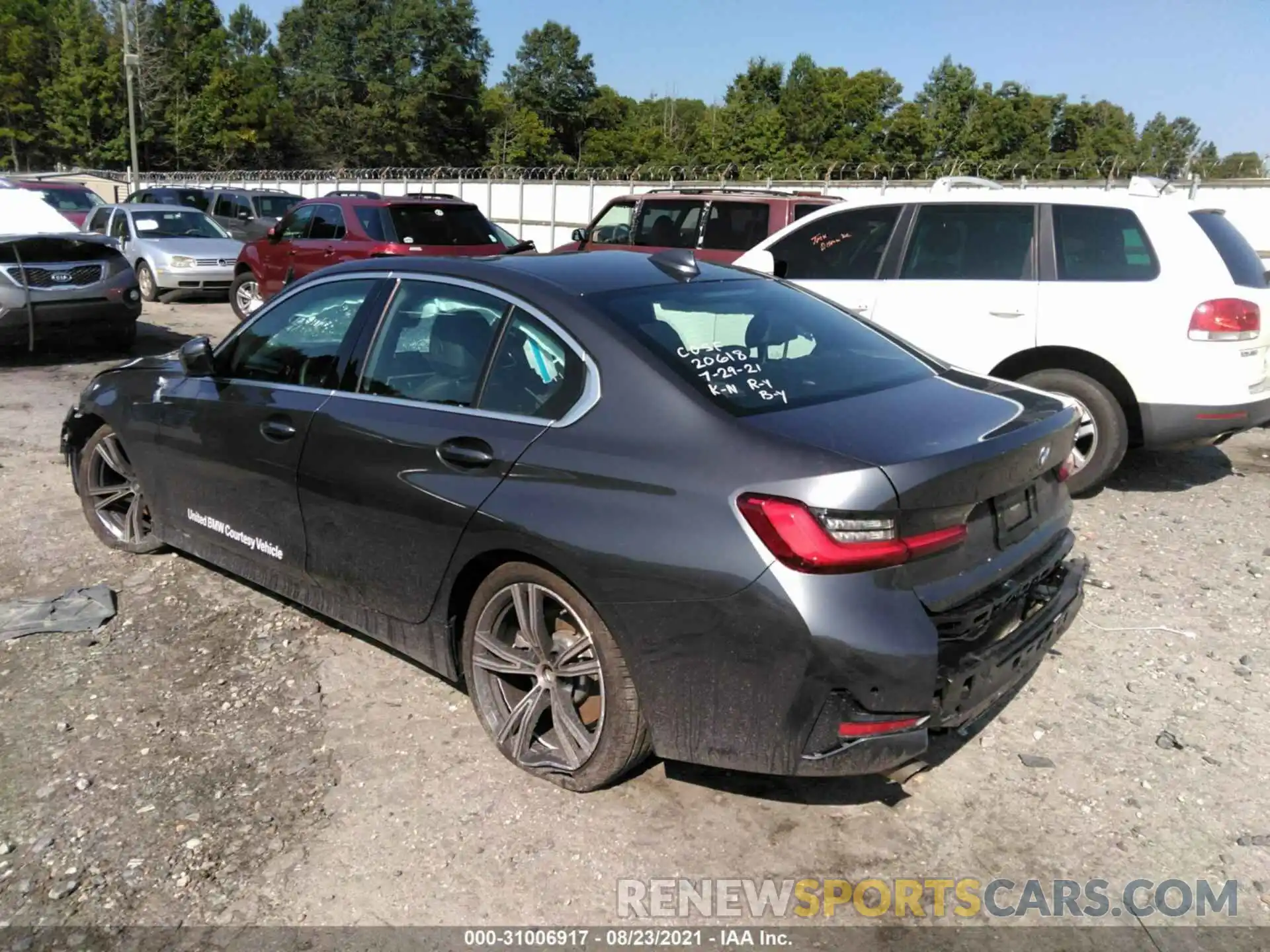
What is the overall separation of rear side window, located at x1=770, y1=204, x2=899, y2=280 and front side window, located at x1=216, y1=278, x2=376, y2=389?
4.16 m

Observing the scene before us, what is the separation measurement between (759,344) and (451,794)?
6.00ft

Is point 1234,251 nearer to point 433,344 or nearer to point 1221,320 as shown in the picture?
point 1221,320

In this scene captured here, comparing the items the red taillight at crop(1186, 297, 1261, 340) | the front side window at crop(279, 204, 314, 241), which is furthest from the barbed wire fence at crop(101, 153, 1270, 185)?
the front side window at crop(279, 204, 314, 241)

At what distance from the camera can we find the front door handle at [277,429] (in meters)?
3.96

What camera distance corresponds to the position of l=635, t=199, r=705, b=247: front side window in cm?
1088

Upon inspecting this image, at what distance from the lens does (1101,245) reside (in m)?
6.35

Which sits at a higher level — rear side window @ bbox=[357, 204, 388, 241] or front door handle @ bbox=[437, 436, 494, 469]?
rear side window @ bbox=[357, 204, 388, 241]

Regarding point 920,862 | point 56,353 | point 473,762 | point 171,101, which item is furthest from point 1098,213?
point 171,101

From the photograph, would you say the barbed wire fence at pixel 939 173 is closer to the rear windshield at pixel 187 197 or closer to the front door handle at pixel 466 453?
the rear windshield at pixel 187 197

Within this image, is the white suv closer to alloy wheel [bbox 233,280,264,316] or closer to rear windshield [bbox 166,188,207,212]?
alloy wheel [bbox 233,280,264,316]

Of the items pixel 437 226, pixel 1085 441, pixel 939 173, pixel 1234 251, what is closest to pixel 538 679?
pixel 1085 441

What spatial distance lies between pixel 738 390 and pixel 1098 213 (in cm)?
445

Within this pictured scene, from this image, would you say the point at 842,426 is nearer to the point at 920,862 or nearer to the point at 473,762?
the point at 920,862

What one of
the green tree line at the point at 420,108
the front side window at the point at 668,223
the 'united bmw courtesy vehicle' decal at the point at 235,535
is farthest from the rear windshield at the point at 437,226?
the green tree line at the point at 420,108
